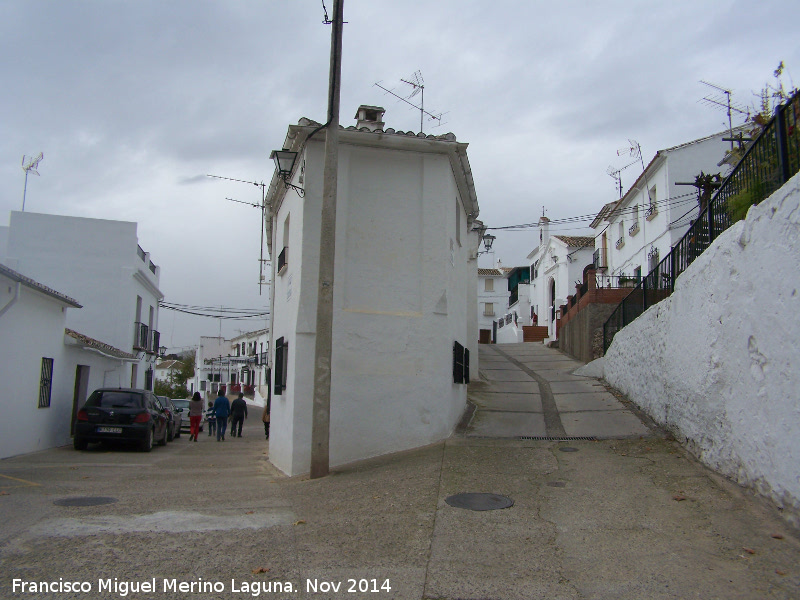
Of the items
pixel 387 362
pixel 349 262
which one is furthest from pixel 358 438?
pixel 349 262

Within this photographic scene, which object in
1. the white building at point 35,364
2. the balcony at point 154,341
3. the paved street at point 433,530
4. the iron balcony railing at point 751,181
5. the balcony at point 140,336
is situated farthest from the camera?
the balcony at point 154,341

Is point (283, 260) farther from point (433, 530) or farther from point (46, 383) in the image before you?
point (433, 530)

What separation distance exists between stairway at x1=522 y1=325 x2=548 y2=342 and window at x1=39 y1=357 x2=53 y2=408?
2576 centimetres

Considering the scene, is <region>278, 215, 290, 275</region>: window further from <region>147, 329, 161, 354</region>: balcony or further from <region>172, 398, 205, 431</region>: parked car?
<region>147, 329, 161, 354</region>: balcony

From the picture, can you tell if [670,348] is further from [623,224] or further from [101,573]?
[623,224]

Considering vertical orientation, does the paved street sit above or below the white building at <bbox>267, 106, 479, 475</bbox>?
below

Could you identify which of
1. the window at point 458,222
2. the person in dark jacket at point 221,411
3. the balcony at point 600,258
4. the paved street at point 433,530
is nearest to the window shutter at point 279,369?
the paved street at point 433,530

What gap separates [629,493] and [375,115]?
7302mm

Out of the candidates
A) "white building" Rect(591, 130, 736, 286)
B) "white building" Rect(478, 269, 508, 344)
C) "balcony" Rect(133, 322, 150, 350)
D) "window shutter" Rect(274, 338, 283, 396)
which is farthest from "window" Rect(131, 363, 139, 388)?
"white building" Rect(478, 269, 508, 344)

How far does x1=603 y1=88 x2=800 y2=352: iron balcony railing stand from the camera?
603 cm

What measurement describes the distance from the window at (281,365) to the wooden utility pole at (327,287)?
74.7 inches

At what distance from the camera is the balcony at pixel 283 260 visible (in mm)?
11105

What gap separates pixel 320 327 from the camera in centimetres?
834

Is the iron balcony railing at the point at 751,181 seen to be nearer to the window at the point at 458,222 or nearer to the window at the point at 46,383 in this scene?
the window at the point at 458,222
